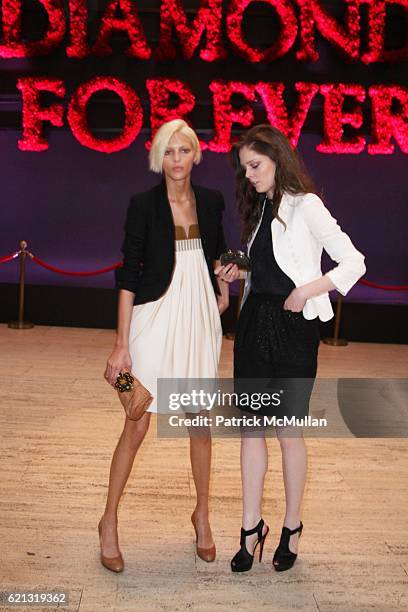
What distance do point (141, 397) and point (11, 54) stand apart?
659 cm

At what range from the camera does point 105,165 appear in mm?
9633

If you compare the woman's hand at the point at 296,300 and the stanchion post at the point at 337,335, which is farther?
the stanchion post at the point at 337,335

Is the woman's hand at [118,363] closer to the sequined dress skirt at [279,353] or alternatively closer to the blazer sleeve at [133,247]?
the blazer sleeve at [133,247]

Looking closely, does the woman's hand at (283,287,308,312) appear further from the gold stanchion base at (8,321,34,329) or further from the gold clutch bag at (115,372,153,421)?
the gold stanchion base at (8,321,34,329)

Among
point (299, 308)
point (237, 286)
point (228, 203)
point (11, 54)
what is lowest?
point (237, 286)

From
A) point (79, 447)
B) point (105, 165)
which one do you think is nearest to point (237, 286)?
point (105, 165)

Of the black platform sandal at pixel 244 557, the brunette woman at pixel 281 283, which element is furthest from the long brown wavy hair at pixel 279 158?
the black platform sandal at pixel 244 557

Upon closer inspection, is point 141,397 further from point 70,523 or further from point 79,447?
point 79,447

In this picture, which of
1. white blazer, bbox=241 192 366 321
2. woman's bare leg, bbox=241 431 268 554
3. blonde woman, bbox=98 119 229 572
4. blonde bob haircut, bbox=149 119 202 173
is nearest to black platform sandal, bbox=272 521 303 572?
woman's bare leg, bbox=241 431 268 554

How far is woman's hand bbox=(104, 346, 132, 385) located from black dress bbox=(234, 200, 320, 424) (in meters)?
0.46

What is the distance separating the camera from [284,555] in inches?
125

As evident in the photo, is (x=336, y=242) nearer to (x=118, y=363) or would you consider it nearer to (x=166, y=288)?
(x=166, y=288)

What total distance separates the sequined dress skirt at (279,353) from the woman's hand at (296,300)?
9cm

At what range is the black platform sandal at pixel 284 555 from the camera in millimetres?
3158
